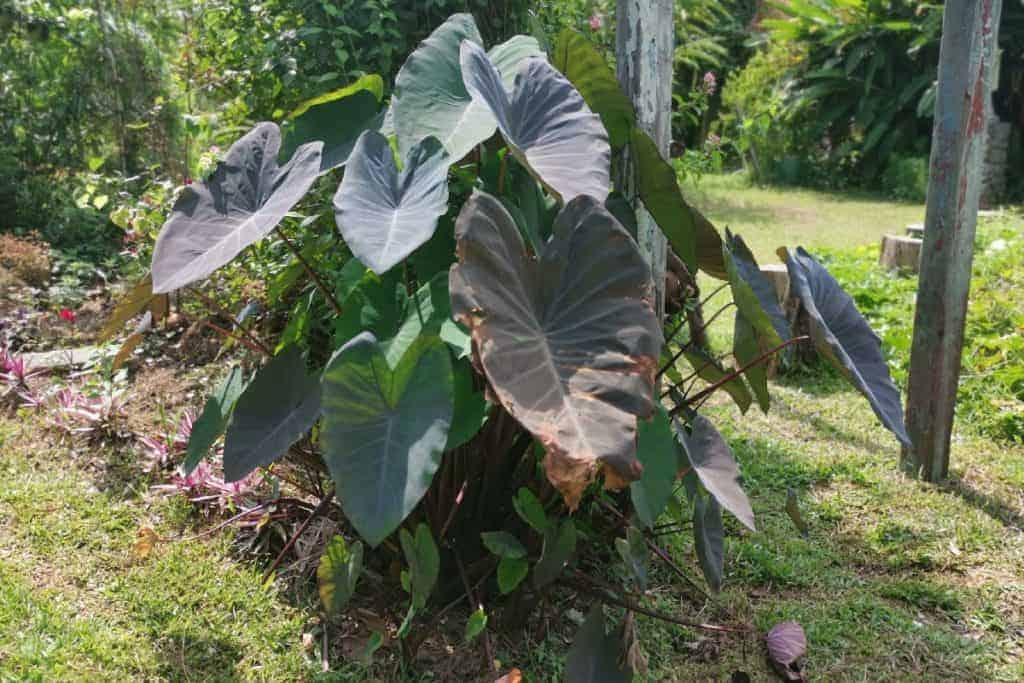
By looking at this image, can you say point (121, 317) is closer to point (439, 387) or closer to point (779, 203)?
point (439, 387)

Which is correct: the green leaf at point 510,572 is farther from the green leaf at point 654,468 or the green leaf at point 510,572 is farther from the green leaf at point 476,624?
the green leaf at point 654,468

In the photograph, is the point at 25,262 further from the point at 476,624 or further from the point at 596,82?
the point at 476,624

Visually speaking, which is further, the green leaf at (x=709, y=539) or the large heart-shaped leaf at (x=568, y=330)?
the green leaf at (x=709, y=539)

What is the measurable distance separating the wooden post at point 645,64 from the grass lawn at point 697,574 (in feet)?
Answer: 3.29

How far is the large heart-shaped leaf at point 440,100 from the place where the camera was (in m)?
1.88

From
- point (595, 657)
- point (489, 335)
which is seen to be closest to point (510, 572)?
point (595, 657)

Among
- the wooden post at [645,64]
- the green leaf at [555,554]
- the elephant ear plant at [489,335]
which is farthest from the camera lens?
the wooden post at [645,64]

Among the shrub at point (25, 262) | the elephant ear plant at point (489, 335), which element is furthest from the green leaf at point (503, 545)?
the shrub at point (25, 262)

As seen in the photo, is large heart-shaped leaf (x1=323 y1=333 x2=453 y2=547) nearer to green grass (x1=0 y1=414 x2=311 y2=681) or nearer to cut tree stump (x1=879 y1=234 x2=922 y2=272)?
green grass (x1=0 y1=414 x2=311 y2=681)

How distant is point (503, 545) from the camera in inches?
73.6

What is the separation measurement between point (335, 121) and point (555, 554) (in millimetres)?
1139

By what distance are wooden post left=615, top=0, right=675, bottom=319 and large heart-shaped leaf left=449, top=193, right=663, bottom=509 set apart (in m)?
0.77

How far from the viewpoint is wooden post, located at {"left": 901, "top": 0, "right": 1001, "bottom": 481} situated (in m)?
2.95

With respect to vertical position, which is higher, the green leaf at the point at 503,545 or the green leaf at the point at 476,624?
the green leaf at the point at 503,545
